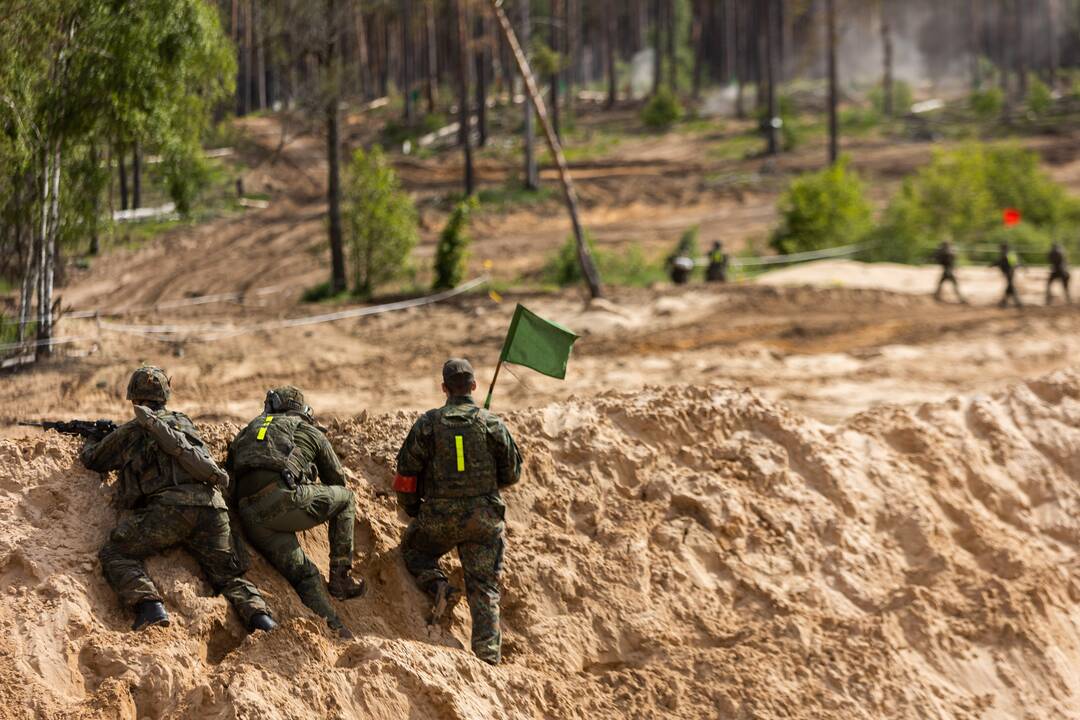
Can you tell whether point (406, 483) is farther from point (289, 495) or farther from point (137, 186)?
point (137, 186)

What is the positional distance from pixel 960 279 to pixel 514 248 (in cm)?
1173

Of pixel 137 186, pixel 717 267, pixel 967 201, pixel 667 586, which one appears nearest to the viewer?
pixel 667 586

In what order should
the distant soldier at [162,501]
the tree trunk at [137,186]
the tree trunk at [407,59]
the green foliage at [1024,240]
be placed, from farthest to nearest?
the tree trunk at [407,59], the tree trunk at [137,186], the green foliage at [1024,240], the distant soldier at [162,501]

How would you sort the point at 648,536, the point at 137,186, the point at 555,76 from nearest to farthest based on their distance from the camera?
the point at 648,536, the point at 137,186, the point at 555,76

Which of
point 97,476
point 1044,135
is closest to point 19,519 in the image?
point 97,476

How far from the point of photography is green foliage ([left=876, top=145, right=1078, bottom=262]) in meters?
28.7

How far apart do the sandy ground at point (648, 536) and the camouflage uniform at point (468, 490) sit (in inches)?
14.9

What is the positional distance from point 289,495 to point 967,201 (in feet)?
87.9

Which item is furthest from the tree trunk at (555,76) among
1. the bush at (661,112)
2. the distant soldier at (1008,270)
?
the distant soldier at (1008,270)

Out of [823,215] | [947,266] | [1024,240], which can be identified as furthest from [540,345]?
[1024,240]

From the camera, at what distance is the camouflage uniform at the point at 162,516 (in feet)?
21.8

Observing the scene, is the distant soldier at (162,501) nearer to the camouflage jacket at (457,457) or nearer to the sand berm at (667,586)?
the sand berm at (667,586)

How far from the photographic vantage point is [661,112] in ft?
173

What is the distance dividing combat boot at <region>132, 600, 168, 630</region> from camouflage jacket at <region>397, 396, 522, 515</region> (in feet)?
5.50
